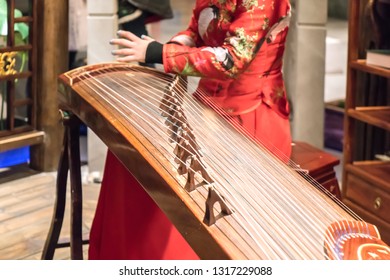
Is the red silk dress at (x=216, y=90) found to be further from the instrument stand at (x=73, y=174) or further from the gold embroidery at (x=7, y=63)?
the gold embroidery at (x=7, y=63)

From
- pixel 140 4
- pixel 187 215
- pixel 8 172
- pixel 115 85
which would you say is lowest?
pixel 8 172

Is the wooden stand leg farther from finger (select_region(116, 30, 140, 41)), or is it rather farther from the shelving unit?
the shelving unit

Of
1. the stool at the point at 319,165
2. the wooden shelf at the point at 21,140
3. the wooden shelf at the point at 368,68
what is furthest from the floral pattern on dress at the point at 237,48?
the wooden shelf at the point at 21,140

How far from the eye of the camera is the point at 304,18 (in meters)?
3.12

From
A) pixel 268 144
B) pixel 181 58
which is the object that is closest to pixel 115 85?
pixel 181 58

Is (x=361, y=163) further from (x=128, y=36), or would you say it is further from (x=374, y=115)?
(x=128, y=36)

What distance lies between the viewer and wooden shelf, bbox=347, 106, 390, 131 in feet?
8.17

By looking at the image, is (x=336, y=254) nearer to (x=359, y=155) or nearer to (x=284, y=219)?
(x=284, y=219)

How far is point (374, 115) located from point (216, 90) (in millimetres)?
960

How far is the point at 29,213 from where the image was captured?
2904mm

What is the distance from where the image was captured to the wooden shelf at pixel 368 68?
2.42 m

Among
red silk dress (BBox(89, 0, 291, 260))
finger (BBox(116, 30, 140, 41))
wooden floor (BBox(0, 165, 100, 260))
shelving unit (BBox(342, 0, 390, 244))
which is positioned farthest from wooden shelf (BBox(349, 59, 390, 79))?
wooden floor (BBox(0, 165, 100, 260))

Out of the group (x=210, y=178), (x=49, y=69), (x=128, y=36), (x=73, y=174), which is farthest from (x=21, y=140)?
(x=210, y=178)
